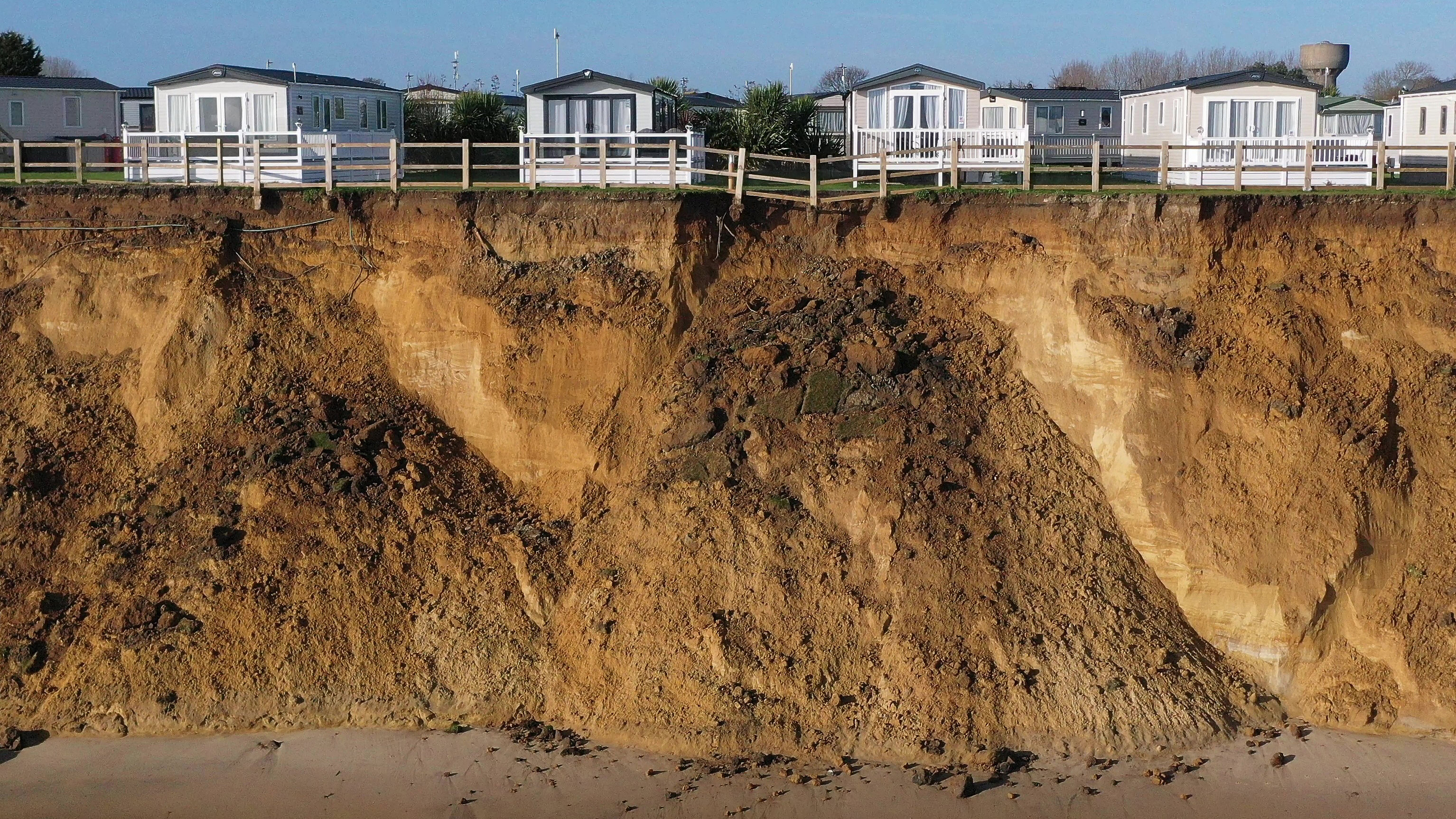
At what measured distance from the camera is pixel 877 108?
33.7 meters

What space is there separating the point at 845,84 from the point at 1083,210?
57224 millimetres

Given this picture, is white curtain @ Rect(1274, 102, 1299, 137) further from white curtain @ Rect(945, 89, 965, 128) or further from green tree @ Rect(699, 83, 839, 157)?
green tree @ Rect(699, 83, 839, 157)

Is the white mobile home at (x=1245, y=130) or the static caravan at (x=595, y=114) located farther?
the static caravan at (x=595, y=114)

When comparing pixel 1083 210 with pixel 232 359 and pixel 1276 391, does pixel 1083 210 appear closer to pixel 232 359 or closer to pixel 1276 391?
pixel 1276 391

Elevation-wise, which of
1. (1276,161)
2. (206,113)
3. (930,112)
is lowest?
(1276,161)

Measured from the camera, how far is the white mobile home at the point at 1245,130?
29062 millimetres

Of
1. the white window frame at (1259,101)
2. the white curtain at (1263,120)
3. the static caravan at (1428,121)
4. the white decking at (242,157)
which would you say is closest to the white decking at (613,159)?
the white decking at (242,157)

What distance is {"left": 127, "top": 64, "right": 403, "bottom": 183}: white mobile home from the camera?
2995 cm

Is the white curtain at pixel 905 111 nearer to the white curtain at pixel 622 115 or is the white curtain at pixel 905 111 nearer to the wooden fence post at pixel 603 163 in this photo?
the white curtain at pixel 622 115

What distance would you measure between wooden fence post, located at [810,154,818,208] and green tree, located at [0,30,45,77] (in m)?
38.6

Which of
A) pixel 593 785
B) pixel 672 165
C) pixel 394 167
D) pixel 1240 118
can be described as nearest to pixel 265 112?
pixel 394 167

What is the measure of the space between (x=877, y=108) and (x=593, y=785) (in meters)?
20.1

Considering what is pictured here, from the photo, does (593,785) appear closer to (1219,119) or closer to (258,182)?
(258,182)

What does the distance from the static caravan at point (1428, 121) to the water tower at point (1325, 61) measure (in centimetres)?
1782
